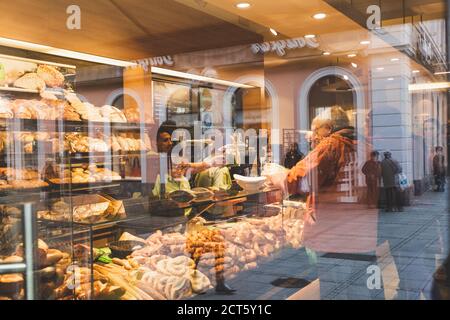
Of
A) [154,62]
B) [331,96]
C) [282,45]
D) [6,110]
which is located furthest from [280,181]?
[154,62]

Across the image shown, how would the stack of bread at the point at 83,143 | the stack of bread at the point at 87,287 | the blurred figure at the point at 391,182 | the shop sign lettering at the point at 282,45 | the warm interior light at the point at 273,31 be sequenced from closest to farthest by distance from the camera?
the stack of bread at the point at 87,287
the blurred figure at the point at 391,182
the stack of bread at the point at 83,143
the shop sign lettering at the point at 282,45
the warm interior light at the point at 273,31

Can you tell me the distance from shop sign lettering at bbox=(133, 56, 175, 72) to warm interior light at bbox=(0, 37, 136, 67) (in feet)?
0.32

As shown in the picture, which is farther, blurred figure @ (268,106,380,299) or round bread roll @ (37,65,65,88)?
round bread roll @ (37,65,65,88)

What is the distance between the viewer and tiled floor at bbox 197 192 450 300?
1830 mm

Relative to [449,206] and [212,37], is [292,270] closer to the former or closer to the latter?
[449,206]

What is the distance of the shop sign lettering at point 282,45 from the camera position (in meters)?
3.45

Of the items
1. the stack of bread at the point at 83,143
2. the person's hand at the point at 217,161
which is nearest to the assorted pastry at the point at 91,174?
the stack of bread at the point at 83,143

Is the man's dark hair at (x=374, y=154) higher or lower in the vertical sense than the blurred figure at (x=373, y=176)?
higher

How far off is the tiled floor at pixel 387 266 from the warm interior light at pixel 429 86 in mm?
410

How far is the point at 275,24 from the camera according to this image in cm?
360

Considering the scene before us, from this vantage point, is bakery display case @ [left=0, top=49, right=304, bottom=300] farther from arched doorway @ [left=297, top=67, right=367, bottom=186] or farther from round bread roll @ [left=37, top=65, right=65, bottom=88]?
arched doorway @ [left=297, top=67, right=367, bottom=186]

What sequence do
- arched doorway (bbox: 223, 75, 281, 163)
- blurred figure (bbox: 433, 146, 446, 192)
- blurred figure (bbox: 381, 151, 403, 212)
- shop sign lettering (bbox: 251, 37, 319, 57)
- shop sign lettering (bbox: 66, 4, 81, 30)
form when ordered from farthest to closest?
arched doorway (bbox: 223, 75, 281, 163) → shop sign lettering (bbox: 66, 4, 81, 30) → shop sign lettering (bbox: 251, 37, 319, 57) → blurred figure (bbox: 381, 151, 403, 212) → blurred figure (bbox: 433, 146, 446, 192)

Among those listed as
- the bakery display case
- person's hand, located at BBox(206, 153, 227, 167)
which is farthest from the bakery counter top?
person's hand, located at BBox(206, 153, 227, 167)

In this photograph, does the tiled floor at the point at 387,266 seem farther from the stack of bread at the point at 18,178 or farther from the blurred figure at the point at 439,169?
the stack of bread at the point at 18,178
